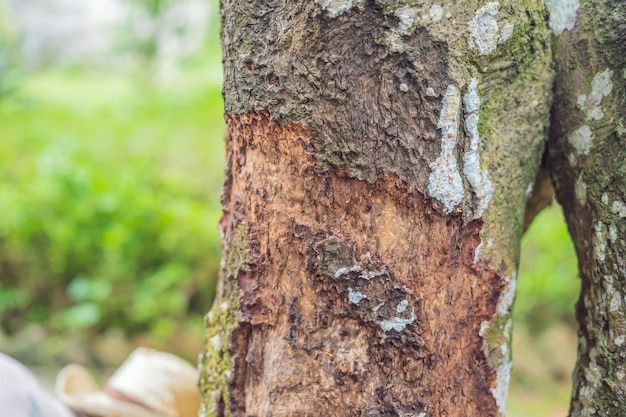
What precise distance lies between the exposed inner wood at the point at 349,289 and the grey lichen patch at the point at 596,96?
252mm

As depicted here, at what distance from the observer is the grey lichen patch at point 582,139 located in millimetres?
874

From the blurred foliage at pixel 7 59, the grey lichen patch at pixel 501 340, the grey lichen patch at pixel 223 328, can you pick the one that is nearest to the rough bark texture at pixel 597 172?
the grey lichen patch at pixel 501 340

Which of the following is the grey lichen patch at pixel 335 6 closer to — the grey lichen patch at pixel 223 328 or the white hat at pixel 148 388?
the grey lichen patch at pixel 223 328

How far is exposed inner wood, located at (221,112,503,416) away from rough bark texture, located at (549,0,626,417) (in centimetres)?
16

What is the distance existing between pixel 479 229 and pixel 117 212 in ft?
7.72

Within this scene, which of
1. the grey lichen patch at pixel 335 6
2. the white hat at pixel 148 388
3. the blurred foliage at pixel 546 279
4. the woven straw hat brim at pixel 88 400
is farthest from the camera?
the blurred foliage at pixel 546 279

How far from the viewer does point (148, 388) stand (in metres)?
1.46

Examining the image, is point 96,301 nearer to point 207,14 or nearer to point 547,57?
point 547,57

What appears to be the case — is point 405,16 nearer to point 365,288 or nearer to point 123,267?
point 365,288

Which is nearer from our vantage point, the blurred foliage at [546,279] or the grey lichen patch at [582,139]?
the grey lichen patch at [582,139]

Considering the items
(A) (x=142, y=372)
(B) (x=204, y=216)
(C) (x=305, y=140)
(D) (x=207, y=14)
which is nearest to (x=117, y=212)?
(B) (x=204, y=216)

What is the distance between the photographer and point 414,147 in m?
0.78

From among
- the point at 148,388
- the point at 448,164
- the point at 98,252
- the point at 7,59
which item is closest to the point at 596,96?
the point at 448,164

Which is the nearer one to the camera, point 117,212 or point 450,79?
point 450,79
